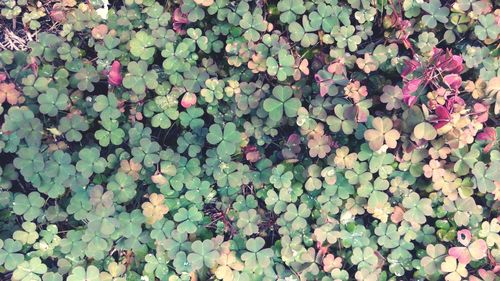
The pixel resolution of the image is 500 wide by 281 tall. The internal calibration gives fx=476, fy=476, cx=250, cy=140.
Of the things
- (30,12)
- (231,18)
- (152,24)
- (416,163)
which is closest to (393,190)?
(416,163)

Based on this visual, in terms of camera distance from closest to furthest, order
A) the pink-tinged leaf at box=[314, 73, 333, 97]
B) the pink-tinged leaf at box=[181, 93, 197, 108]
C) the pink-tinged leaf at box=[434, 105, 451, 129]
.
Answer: the pink-tinged leaf at box=[434, 105, 451, 129], the pink-tinged leaf at box=[314, 73, 333, 97], the pink-tinged leaf at box=[181, 93, 197, 108]

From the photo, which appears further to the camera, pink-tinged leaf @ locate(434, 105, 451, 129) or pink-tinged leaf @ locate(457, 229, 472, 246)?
pink-tinged leaf @ locate(457, 229, 472, 246)

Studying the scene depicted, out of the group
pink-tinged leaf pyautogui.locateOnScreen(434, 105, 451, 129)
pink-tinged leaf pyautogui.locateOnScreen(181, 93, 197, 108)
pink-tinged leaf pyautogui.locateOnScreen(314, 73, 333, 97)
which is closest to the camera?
pink-tinged leaf pyautogui.locateOnScreen(434, 105, 451, 129)

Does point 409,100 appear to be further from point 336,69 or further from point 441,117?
point 336,69

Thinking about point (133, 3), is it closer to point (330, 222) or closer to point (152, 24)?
point (152, 24)

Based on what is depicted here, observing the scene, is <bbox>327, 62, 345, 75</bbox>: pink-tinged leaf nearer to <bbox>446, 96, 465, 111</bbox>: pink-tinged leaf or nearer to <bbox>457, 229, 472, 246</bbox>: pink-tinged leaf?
<bbox>446, 96, 465, 111</bbox>: pink-tinged leaf

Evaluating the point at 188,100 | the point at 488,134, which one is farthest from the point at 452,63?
the point at 188,100

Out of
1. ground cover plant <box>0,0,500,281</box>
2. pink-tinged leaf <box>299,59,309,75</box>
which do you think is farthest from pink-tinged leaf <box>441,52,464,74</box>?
pink-tinged leaf <box>299,59,309,75</box>
